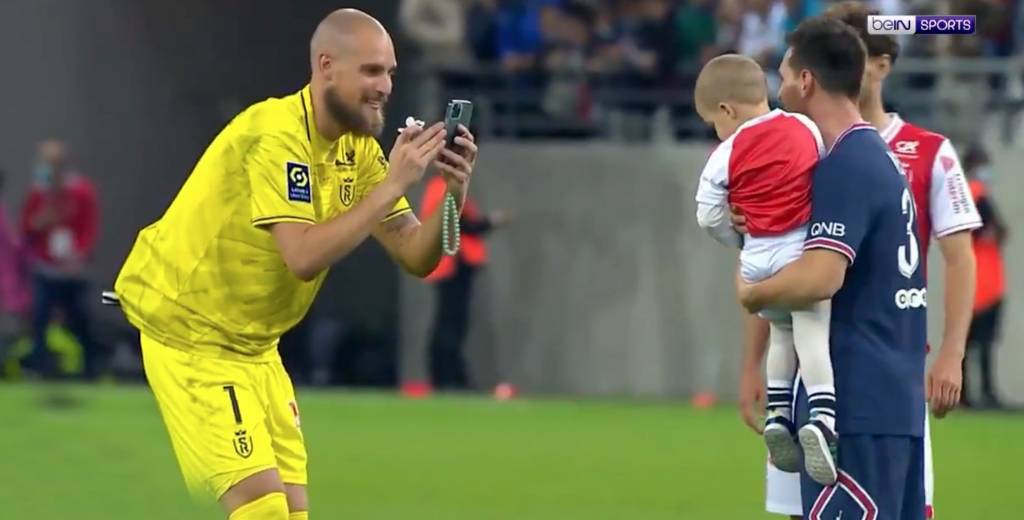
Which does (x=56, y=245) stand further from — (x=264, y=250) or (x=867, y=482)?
(x=867, y=482)

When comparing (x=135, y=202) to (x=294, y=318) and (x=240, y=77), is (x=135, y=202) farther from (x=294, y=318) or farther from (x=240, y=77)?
(x=294, y=318)

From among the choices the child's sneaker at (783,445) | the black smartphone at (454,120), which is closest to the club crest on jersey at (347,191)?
the black smartphone at (454,120)

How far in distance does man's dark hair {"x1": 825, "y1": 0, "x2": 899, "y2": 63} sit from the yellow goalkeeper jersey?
167 cm

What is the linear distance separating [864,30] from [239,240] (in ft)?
7.36

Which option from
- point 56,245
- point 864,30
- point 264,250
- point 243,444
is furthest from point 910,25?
point 56,245

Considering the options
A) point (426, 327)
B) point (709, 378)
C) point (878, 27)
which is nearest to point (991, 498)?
point (878, 27)

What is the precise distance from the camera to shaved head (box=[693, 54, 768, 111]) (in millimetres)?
6812

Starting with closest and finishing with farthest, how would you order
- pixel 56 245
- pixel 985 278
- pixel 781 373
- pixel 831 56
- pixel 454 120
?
pixel 831 56
pixel 781 373
pixel 454 120
pixel 985 278
pixel 56 245

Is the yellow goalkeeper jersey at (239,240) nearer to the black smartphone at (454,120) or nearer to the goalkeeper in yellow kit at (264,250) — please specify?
the goalkeeper in yellow kit at (264,250)

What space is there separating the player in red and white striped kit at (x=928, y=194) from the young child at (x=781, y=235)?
76 centimetres

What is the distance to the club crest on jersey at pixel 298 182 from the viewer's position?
6.84 m

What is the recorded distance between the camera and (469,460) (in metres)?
13.8

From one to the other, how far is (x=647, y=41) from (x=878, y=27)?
13.1m

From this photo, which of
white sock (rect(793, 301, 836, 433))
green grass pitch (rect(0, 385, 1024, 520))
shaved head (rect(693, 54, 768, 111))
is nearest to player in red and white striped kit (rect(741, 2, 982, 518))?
shaved head (rect(693, 54, 768, 111))
